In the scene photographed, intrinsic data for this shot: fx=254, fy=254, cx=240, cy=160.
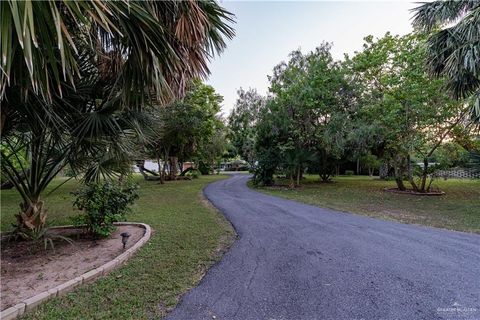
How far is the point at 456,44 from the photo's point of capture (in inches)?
279

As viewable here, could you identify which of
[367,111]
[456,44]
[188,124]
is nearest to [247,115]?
[188,124]

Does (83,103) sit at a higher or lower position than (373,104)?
lower

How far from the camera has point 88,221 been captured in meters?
4.64

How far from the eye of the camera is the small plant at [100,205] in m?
4.61

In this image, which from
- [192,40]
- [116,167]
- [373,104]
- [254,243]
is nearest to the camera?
[192,40]

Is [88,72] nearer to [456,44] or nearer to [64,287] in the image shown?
[64,287]

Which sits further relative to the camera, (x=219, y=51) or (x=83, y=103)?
(x=83, y=103)

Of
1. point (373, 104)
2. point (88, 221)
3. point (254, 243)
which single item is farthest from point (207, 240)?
point (373, 104)

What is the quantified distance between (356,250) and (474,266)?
1.46 meters

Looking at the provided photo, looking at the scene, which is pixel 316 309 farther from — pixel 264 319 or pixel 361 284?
pixel 361 284

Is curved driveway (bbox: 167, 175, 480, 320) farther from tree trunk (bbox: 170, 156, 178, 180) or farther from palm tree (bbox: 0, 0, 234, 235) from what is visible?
tree trunk (bbox: 170, 156, 178, 180)

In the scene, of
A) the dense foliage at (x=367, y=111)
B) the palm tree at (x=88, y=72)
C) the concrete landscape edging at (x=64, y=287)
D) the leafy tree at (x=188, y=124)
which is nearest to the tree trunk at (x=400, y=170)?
the dense foliage at (x=367, y=111)

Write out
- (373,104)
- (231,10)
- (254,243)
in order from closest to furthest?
(231,10), (254,243), (373,104)

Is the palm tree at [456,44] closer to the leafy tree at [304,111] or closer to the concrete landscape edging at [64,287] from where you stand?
the leafy tree at [304,111]
